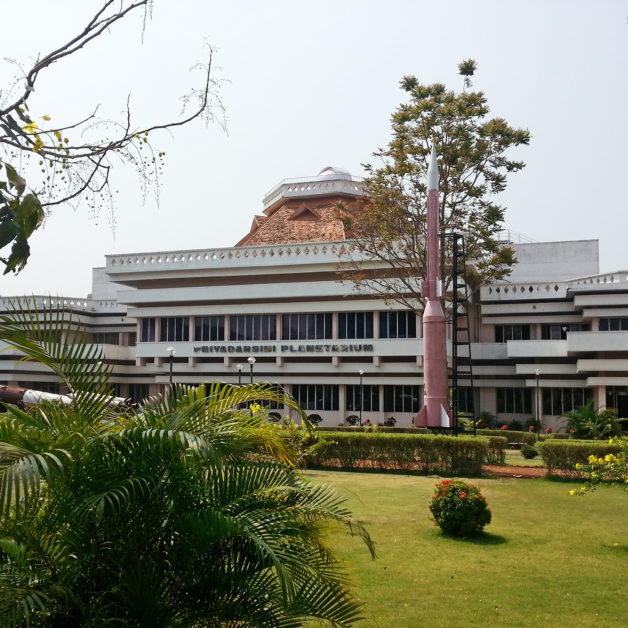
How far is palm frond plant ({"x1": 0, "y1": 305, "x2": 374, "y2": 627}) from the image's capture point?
5.14 m

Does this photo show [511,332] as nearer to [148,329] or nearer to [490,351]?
[490,351]

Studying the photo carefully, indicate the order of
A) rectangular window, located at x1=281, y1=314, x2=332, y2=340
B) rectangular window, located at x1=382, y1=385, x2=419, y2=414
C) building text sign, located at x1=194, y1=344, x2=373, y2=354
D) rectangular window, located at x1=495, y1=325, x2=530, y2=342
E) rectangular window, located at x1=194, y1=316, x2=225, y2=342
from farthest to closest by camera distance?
rectangular window, located at x1=194, y1=316, x2=225, y2=342 < rectangular window, located at x1=281, y1=314, x2=332, y2=340 < rectangular window, located at x1=495, y1=325, x2=530, y2=342 < building text sign, located at x1=194, y1=344, x2=373, y2=354 < rectangular window, located at x1=382, y1=385, x2=419, y2=414

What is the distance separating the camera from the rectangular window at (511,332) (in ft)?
151

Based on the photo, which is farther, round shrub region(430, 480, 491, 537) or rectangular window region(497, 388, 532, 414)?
rectangular window region(497, 388, 532, 414)

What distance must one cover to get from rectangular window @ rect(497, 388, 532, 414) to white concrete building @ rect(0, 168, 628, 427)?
7cm

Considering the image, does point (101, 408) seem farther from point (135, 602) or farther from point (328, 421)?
point (328, 421)

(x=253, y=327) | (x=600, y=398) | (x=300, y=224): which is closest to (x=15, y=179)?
(x=600, y=398)

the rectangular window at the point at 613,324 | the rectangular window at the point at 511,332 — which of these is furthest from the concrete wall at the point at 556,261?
the rectangular window at the point at 613,324

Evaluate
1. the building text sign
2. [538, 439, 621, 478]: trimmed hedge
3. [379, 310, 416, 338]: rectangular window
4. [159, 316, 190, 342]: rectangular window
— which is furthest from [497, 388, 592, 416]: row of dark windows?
[538, 439, 621, 478]: trimmed hedge

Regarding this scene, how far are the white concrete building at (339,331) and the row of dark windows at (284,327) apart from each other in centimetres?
7

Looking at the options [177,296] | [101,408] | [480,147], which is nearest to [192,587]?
[101,408]

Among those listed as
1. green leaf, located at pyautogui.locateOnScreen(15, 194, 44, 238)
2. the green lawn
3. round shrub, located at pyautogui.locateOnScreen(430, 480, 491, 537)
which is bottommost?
the green lawn

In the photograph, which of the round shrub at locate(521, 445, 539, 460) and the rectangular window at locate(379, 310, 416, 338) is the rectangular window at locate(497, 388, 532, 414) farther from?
the round shrub at locate(521, 445, 539, 460)

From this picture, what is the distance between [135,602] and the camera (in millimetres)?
5164
